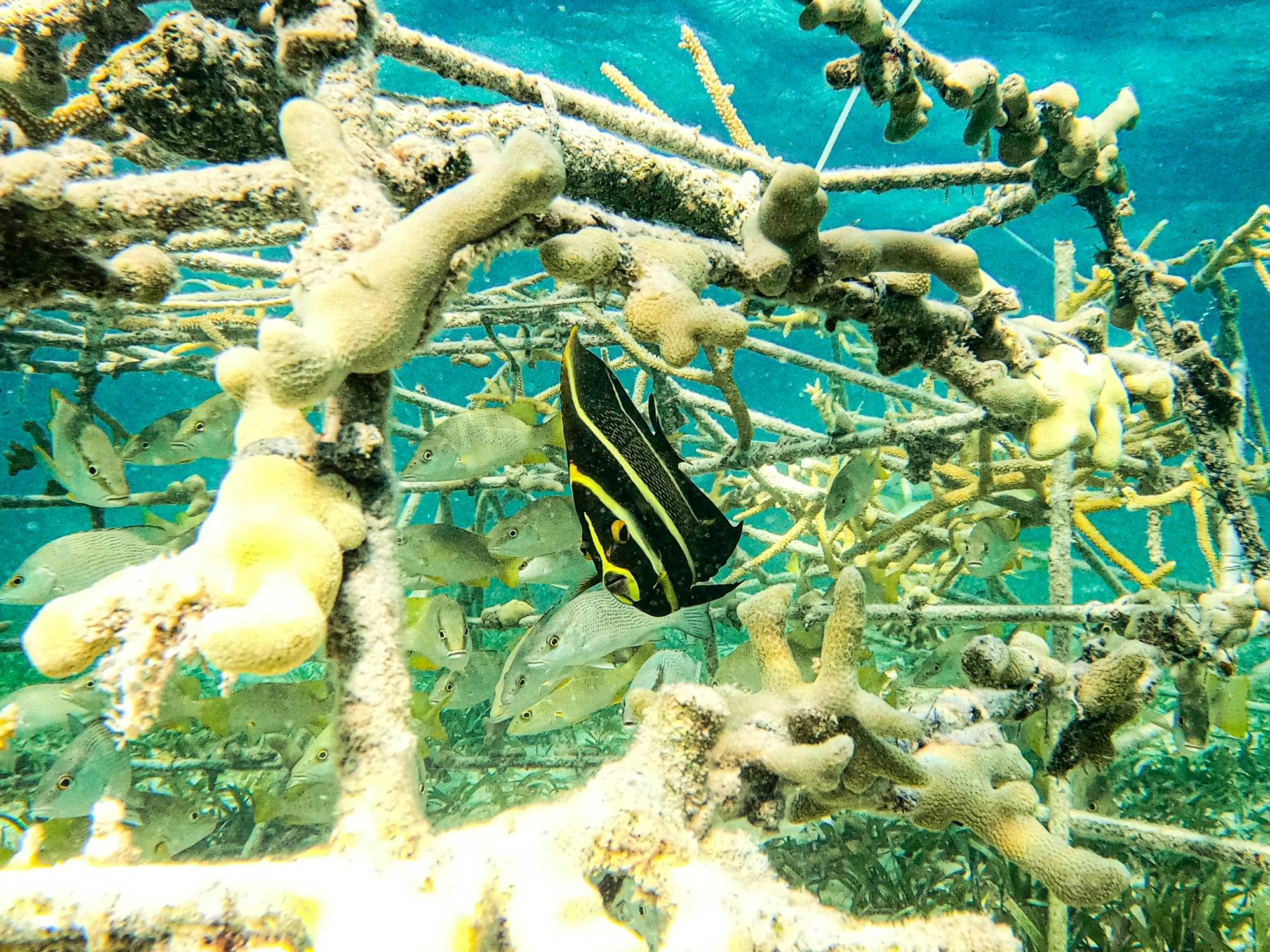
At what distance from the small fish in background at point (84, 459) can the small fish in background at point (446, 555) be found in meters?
1.40

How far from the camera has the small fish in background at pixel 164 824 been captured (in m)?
2.89

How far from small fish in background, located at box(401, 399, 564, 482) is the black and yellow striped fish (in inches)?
52.2

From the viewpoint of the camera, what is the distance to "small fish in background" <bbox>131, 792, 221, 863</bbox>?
9.48 ft

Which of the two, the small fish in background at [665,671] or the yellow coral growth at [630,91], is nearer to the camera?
the yellow coral growth at [630,91]

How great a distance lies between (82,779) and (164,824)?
415mm

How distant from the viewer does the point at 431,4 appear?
18500 mm

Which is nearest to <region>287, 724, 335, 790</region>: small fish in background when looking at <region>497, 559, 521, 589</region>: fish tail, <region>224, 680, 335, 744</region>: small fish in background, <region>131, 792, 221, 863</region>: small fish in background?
<region>224, 680, 335, 744</region>: small fish in background

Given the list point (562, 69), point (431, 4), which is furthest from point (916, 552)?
point (562, 69)

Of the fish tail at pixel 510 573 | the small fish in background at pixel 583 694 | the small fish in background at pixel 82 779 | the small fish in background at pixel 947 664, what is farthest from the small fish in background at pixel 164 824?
the small fish in background at pixel 947 664

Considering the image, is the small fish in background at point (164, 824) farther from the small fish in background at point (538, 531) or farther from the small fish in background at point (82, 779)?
the small fish in background at point (538, 531)

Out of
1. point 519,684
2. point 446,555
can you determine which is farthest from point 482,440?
point 519,684

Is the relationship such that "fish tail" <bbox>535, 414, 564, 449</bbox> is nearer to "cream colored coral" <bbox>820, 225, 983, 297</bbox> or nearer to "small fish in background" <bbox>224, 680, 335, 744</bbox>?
"small fish in background" <bbox>224, 680, 335, 744</bbox>

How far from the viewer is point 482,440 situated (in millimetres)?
2838

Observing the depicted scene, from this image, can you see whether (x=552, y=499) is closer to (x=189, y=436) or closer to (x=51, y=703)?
(x=189, y=436)
